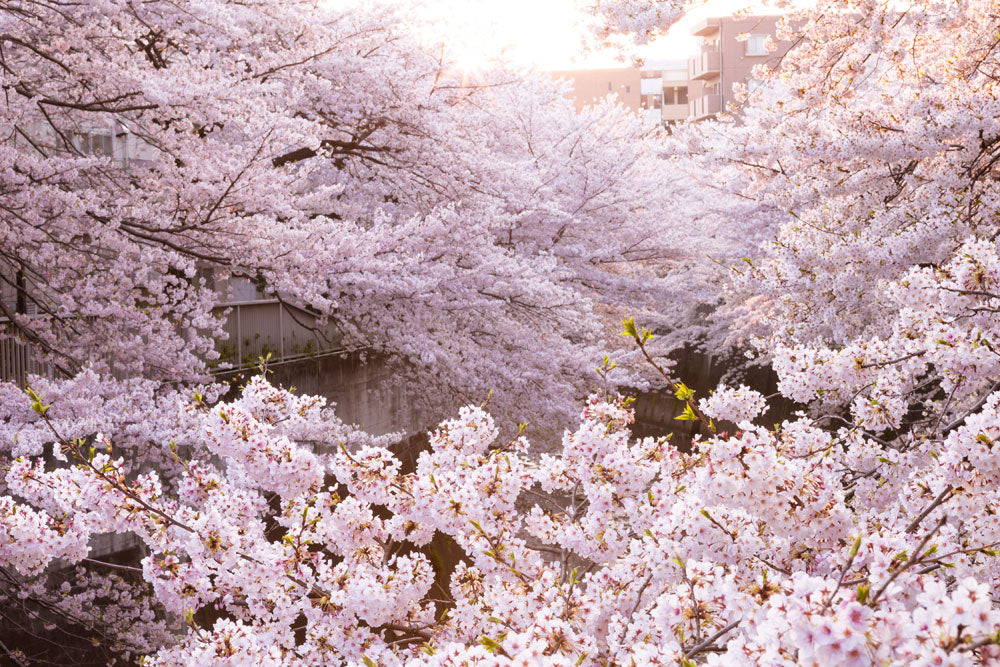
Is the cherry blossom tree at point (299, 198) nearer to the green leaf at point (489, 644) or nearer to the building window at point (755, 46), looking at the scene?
the green leaf at point (489, 644)

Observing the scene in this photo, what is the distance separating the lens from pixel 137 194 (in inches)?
329

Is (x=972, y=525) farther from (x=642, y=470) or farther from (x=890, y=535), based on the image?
(x=642, y=470)

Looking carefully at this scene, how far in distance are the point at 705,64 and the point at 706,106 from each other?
3022mm

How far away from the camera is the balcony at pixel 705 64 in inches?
2219

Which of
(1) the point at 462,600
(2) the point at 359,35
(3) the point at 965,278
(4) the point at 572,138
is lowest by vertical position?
(1) the point at 462,600

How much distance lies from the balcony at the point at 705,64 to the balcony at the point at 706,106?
4.79 ft

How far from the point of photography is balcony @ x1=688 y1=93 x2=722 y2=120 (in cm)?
5538

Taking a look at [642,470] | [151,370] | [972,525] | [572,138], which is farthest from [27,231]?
[572,138]

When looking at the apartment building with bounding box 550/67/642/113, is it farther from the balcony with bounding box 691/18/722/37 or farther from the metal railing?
the metal railing

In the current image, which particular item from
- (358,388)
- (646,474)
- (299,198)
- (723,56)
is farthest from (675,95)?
(646,474)

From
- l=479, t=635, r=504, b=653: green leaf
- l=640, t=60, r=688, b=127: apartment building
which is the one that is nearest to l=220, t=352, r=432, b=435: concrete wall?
l=479, t=635, r=504, b=653: green leaf

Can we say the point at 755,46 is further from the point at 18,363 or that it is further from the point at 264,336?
the point at 18,363

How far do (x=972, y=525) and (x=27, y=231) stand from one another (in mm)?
7392

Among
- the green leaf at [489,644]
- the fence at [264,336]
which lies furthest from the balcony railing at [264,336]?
the green leaf at [489,644]
